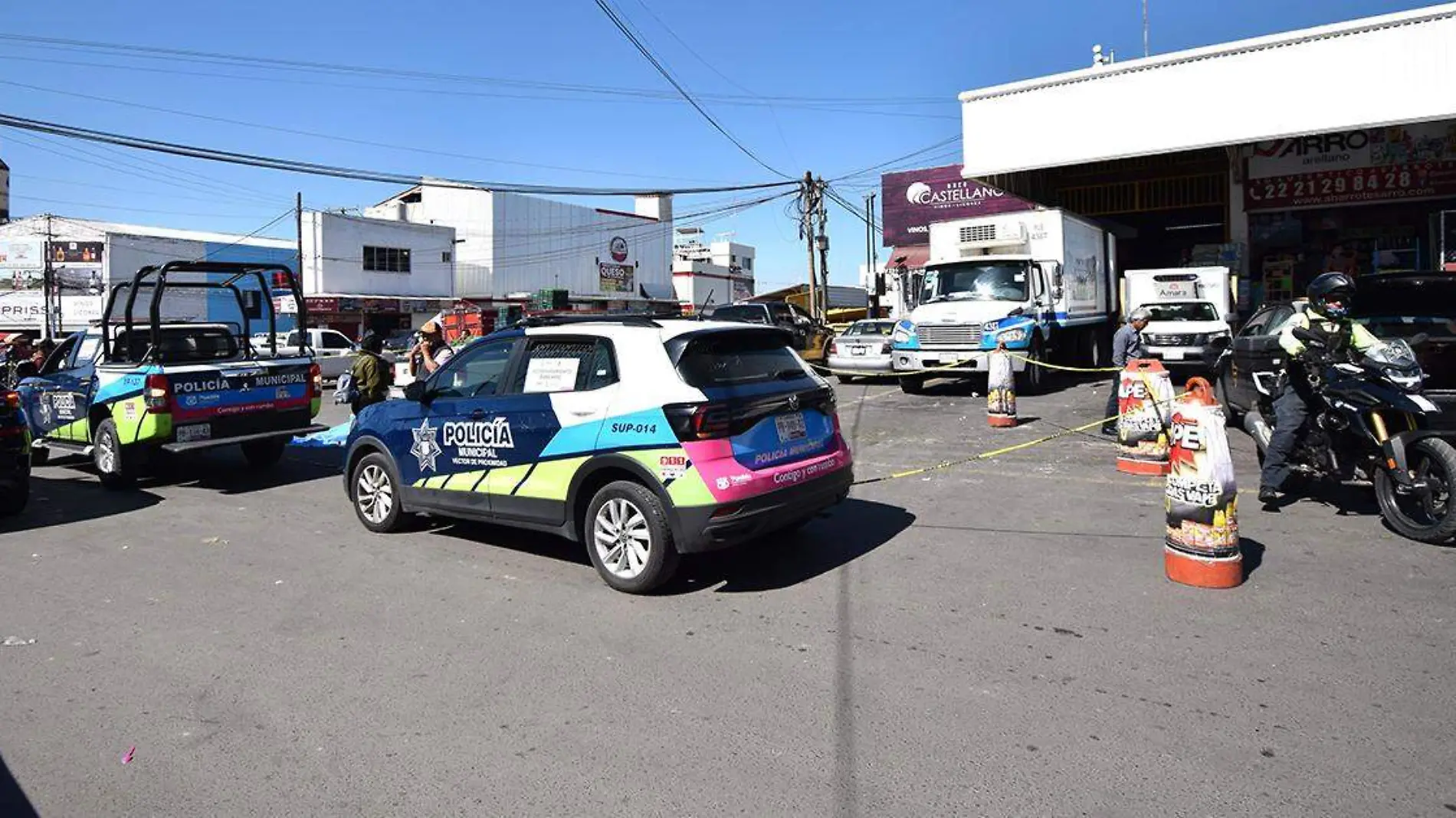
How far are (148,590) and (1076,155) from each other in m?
18.0

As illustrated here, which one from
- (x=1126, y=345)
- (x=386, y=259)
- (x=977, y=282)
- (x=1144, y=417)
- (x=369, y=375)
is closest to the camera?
(x=1144, y=417)

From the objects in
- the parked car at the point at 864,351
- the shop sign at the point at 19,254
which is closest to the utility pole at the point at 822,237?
the parked car at the point at 864,351

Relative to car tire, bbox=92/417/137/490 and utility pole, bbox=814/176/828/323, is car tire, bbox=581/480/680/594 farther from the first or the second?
utility pole, bbox=814/176/828/323

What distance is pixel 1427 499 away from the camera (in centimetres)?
606

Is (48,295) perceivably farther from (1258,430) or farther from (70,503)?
(1258,430)

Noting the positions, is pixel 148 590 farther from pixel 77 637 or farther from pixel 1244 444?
pixel 1244 444

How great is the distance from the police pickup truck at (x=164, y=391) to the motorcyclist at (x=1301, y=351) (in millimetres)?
9485

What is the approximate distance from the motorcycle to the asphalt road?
0.29 m

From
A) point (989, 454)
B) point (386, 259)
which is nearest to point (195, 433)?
point (989, 454)

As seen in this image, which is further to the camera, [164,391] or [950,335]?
[950,335]

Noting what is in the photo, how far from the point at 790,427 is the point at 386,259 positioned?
154ft

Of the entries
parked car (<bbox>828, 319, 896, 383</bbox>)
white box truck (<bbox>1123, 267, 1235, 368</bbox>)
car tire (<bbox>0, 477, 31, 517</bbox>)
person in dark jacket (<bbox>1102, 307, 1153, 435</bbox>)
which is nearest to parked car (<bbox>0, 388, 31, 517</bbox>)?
car tire (<bbox>0, 477, 31, 517</bbox>)

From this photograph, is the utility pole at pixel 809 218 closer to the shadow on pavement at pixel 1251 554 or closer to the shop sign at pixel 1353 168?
the shop sign at pixel 1353 168

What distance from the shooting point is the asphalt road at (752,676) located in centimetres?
330
